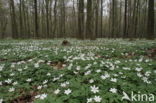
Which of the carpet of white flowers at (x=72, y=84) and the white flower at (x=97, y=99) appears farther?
the carpet of white flowers at (x=72, y=84)

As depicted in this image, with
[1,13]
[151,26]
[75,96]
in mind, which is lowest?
[75,96]

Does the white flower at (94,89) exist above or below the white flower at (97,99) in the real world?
above

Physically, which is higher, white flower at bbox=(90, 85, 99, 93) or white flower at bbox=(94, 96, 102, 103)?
white flower at bbox=(90, 85, 99, 93)

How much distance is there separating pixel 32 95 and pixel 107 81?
1.63m

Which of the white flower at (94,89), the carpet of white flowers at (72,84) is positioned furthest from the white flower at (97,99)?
the white flower at (94,89)

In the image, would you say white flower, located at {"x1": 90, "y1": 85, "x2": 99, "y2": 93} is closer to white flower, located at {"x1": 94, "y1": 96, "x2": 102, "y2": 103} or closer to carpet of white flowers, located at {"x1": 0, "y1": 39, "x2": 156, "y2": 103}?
carpet of white flowers, located at {"x1": 0, "y1": 39, "x2": 156, "y2": 103}

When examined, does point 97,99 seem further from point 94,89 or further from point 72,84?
point 72,84

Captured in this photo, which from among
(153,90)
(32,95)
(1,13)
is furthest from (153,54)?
(1,13)

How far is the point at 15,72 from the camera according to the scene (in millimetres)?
4039

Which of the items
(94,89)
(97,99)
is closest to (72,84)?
(94,89)

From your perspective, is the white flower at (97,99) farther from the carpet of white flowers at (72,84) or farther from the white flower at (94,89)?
the white flower at (94,89)

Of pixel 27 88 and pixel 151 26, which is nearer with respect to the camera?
pixel 27 88

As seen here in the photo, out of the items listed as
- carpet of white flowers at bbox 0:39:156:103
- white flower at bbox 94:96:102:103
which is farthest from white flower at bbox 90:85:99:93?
white flower at bbox 94:96:102:103

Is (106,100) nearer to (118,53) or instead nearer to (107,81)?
(107,81)
